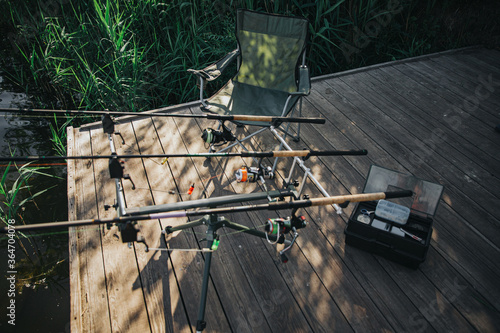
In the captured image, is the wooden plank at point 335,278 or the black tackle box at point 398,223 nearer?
the wooden plank at point 335,278

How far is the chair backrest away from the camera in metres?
2.98

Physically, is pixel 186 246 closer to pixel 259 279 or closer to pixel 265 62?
pixel 259 279

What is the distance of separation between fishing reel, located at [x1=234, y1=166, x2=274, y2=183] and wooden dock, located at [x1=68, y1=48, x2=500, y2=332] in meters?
0.09

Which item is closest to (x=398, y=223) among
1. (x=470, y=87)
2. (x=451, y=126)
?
(x=451, y=126)

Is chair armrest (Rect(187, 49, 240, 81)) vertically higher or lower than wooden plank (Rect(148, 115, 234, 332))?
higher

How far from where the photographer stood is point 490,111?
3420 mm

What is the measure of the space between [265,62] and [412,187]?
5.64 ft

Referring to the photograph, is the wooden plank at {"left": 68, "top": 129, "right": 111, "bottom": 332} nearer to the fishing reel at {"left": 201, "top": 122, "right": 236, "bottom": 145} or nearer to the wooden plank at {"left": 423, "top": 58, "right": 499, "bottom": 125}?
the fishing reel at {"left": 201, "top": 122, "right": 236, "bottom": 145}

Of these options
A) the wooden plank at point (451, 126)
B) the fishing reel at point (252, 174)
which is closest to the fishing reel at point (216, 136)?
the fishing reel at point (252, 174)

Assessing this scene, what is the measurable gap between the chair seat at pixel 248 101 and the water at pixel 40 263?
62.0 inches

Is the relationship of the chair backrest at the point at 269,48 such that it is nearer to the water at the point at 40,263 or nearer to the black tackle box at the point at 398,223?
the black tackle box at the point at 398,223

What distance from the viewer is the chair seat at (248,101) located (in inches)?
108

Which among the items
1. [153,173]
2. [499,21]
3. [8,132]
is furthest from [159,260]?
[499,21]

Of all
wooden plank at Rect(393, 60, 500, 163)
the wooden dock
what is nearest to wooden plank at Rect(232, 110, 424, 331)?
the wooden dock
